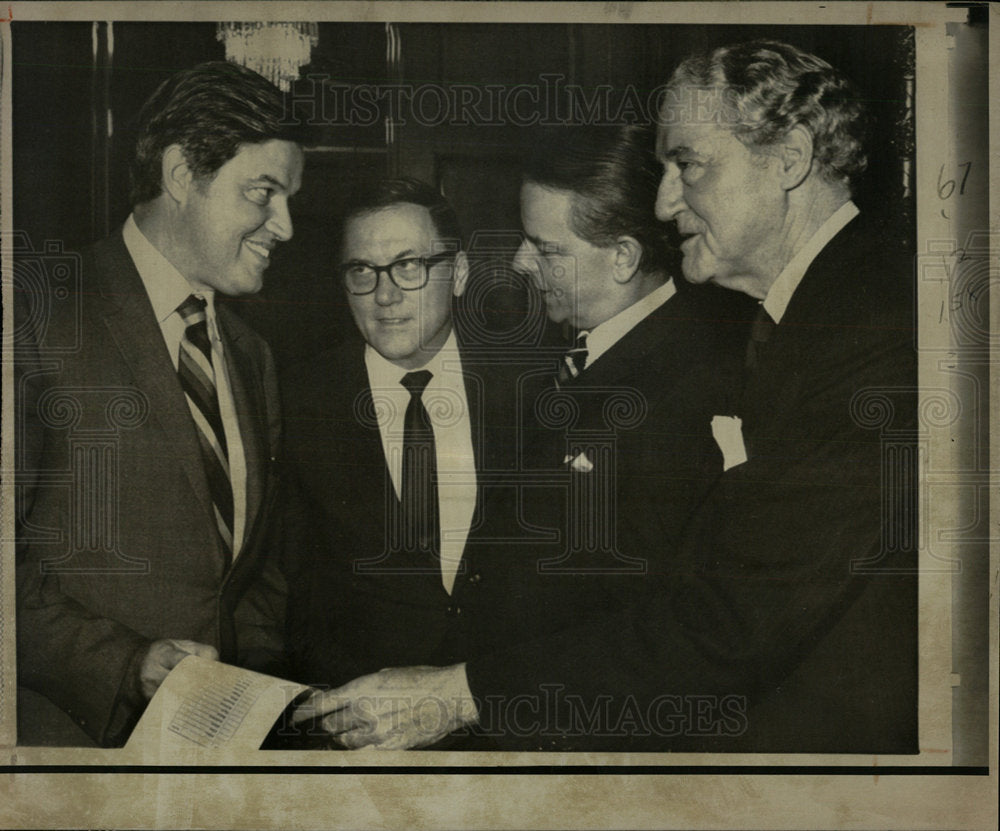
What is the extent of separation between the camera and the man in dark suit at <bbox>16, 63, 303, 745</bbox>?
2553 millimetres

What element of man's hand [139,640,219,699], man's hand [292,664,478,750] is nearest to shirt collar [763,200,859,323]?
man's hand [292,664,478,750]

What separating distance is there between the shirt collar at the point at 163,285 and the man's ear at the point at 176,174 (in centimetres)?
17

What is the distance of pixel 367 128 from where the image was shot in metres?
2.56

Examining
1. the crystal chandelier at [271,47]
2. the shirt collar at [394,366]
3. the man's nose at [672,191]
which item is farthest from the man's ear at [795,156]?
the crystal chandelier at [271,47]

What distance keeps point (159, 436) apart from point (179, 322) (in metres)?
0.35

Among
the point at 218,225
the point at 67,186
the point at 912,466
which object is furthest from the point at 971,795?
the point at 67,186

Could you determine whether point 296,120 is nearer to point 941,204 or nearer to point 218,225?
point 218,225

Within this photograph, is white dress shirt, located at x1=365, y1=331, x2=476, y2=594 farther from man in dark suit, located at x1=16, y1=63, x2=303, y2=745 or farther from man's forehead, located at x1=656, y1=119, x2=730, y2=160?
man's forehead, located at x1=656, y1=119, x2=730, y2=160

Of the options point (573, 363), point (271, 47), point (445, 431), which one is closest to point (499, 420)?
point (445, 431)

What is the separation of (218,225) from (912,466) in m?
2.19

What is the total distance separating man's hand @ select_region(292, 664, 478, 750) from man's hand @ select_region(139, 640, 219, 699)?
335 millimetres

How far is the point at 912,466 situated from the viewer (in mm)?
2574

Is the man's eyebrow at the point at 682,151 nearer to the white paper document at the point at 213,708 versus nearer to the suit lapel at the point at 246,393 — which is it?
the suit lapel at the point at 246,393

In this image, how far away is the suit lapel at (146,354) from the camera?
8.40 ft
